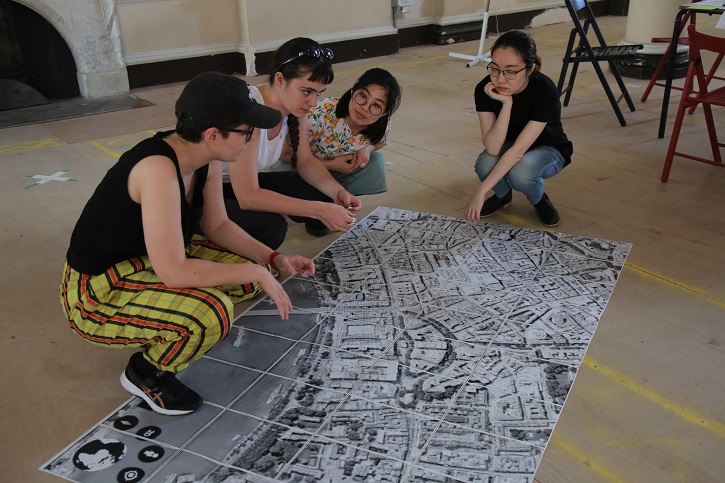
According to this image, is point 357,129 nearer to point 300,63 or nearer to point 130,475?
point 300,63

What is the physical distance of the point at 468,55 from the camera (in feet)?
21.6

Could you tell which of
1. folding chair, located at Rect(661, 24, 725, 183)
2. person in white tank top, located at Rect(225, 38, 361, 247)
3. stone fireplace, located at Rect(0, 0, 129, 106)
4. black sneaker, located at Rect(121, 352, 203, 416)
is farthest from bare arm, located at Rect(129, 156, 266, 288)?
stone fireplace, located at Rect(0, 0, 129, 106)

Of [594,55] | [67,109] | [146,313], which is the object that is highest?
[594,55]

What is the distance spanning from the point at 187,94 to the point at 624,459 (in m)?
1.45

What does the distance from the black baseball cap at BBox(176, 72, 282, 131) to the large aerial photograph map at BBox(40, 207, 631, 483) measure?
0.79 metres

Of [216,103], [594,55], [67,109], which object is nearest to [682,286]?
[216,103]

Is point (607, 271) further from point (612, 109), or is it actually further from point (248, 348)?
point (612, 109)

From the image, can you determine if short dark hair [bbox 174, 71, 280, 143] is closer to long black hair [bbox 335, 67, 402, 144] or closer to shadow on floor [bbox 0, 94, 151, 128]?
long black hair [bbox 335, 67, 402, 144]

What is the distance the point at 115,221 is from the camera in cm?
175

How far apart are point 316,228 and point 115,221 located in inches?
50.6

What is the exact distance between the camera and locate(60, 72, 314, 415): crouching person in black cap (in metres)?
1.66

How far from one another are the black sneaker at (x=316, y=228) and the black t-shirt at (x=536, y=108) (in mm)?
880

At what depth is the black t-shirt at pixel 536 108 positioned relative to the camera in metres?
2.86

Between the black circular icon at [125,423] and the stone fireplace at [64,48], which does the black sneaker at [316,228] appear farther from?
the stone fireplace at [64,48]
